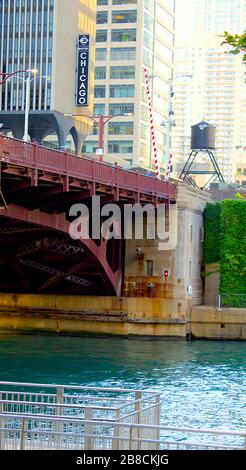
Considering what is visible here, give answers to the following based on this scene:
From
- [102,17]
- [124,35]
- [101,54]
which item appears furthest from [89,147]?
[102,17]

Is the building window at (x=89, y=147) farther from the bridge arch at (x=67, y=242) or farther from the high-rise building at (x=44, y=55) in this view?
the bridge arch at (x=67, y=242)

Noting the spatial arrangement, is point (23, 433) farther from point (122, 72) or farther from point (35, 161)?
point (122, 72)

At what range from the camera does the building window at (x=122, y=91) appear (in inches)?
5709

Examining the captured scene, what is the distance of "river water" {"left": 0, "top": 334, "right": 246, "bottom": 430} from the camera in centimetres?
3819

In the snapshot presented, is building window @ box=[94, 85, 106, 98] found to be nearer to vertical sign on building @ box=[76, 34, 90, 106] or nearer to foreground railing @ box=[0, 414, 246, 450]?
vertical sign on building @ box=[76, 34, 90, 106]

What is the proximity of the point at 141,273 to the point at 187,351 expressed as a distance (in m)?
9.04

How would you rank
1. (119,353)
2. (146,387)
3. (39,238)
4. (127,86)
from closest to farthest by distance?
(146,387)
(119,353)
(39,238)
(127,86)

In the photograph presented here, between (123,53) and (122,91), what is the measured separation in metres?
5.26

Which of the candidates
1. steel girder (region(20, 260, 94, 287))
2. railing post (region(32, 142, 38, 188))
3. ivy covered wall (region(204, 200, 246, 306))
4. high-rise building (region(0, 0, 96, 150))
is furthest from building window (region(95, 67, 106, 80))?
railing post (region(32, 142, 38, 188))

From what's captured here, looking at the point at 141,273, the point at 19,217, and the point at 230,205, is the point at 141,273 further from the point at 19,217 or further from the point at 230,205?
the point at 19,217

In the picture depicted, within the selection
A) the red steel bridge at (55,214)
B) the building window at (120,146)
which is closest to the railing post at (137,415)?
the red steel bridge at (55,214)

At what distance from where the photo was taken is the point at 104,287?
6625 cm

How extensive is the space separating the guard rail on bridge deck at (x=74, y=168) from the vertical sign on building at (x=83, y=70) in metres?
46.8
